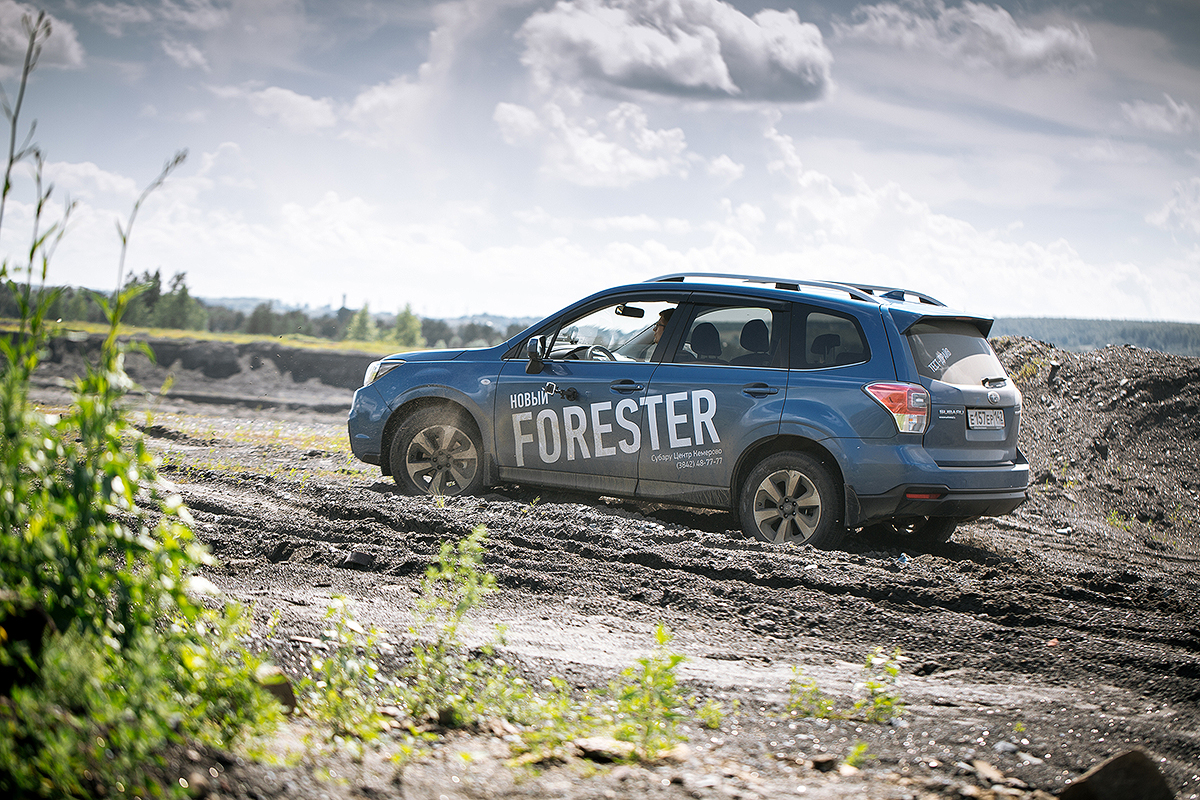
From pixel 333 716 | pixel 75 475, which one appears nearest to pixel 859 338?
pixel 333 716

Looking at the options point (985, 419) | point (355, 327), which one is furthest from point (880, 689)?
point (355, 327)

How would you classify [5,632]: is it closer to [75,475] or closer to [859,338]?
[75,475]

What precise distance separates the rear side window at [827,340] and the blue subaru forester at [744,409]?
1 cm

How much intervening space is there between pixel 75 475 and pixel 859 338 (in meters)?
5.22

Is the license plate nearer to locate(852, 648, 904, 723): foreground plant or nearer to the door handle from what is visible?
the door handle

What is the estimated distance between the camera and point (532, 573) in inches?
230

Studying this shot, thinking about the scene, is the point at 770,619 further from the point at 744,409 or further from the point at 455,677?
the point at 455,677

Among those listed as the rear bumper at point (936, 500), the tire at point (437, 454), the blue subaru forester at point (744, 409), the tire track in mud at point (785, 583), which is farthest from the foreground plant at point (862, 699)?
the tire at point (437, 454)

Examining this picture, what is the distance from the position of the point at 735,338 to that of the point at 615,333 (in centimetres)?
119

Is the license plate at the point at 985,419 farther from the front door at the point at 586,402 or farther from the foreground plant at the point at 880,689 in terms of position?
the front door at the point at 586,402

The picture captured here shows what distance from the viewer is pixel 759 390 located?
6.68m

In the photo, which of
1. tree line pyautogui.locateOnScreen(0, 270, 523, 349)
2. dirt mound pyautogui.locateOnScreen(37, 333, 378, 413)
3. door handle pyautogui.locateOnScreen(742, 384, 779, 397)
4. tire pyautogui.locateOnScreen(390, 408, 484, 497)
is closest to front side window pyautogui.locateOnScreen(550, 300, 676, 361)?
door handle pyautogui.locateOnScreen(742, 384, 779, 397)

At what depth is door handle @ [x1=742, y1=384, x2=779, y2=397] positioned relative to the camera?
6.64 m

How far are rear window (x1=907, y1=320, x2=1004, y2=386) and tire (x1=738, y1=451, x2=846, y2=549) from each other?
1.08 m
